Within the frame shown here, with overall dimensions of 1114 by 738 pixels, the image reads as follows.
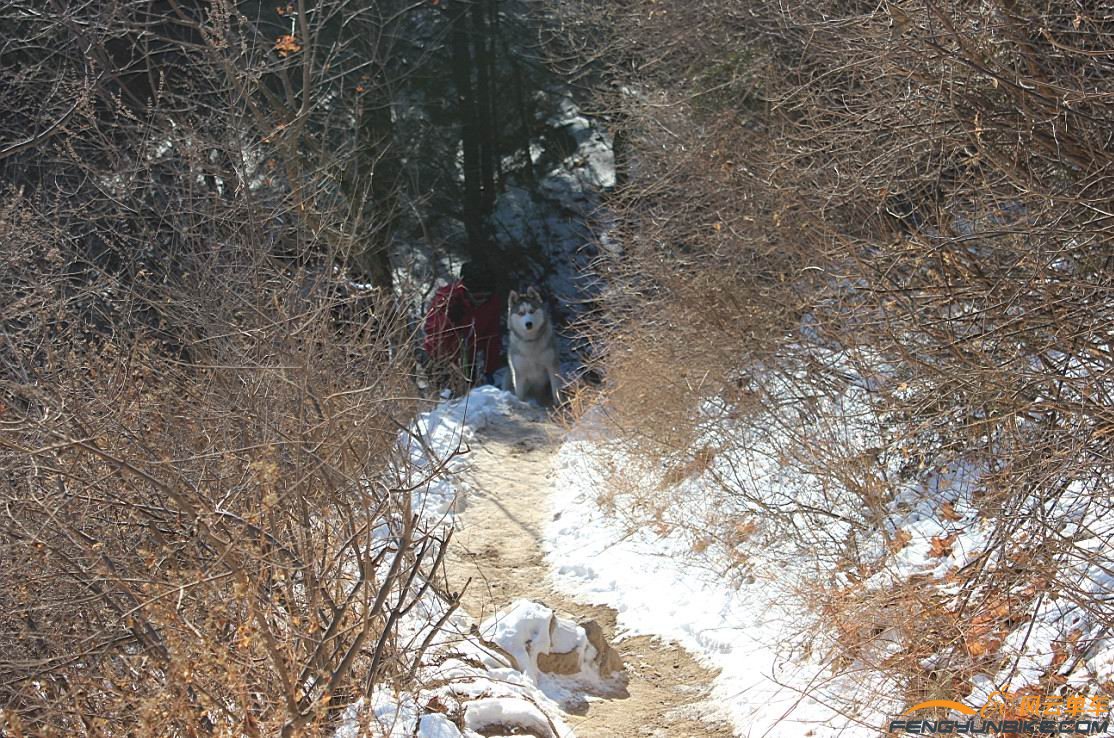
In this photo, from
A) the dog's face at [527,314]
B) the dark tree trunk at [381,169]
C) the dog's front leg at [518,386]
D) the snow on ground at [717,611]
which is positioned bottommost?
the snow on ground at [717,611]

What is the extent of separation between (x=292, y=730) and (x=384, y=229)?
15.6m

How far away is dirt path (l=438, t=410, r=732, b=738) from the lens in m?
6.29

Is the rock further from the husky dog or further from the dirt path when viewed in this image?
the husky dog

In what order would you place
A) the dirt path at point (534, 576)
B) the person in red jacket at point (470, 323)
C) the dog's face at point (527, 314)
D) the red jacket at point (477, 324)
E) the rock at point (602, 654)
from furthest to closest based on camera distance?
1. the red jacket at point (477, 324)
2. the person in red jacket at point (470, 323)
3. the dog's face at point (527, 314)
4. the rock at point (602, 654)
5. the dirt path at point (534, 576)

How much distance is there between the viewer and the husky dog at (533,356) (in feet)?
50.7

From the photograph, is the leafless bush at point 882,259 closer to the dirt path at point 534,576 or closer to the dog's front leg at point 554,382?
the dirt path at point 534,576

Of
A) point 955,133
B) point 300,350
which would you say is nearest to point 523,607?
point 300,350

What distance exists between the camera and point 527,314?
15.6m

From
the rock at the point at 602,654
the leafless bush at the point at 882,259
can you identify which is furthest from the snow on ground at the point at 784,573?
the rock at the point at 602,654

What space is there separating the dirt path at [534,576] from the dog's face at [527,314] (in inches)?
49.1

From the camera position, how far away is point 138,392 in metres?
5.26

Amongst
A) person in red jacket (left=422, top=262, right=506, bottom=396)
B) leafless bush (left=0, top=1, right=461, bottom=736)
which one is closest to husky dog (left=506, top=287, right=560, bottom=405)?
person in red jacket (left=422, top=262, right=506, bottom=396)

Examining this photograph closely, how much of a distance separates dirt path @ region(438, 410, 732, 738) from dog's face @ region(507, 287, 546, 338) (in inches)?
49.1

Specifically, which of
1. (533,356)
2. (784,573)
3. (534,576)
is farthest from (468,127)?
(784,573)
